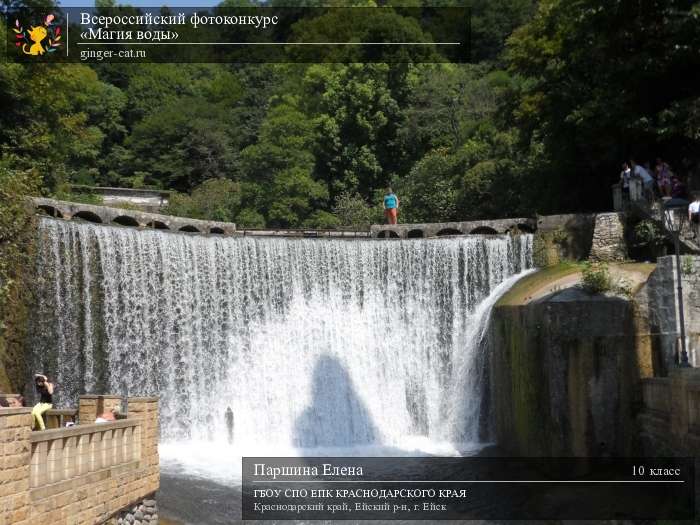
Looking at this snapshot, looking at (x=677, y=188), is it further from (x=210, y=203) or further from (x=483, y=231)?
(x=210, y=203)

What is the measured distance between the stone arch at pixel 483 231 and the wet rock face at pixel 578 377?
7.78m

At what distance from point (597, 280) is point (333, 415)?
25.0ft

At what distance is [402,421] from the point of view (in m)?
23.6

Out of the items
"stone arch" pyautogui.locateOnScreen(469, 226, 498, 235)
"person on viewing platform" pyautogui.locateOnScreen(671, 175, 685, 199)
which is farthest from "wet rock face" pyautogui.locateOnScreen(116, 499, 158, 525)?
"stone arch" pyautogui.locateOnScreen(469, 226, 498, 235)

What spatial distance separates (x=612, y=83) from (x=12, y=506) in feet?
67.0

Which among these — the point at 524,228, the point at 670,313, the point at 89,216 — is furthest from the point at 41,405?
the point at 524,228

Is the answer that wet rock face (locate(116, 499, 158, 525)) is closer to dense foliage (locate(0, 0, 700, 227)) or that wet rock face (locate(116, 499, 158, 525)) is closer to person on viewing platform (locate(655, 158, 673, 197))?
dense foliage (locate(0, 0, 700, 227))

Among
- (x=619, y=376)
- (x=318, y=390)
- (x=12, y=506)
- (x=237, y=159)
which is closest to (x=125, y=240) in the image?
(x=318, y=390)

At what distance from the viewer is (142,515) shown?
13469 millimetres

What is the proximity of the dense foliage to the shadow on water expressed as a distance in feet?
29.2

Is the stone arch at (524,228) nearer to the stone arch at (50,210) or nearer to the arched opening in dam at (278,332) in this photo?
the arched opening in dam at (278,332)

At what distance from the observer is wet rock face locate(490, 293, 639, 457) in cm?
1777

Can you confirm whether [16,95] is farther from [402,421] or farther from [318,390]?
[402,421]

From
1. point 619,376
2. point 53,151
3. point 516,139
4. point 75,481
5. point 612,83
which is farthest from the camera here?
point 516,139
